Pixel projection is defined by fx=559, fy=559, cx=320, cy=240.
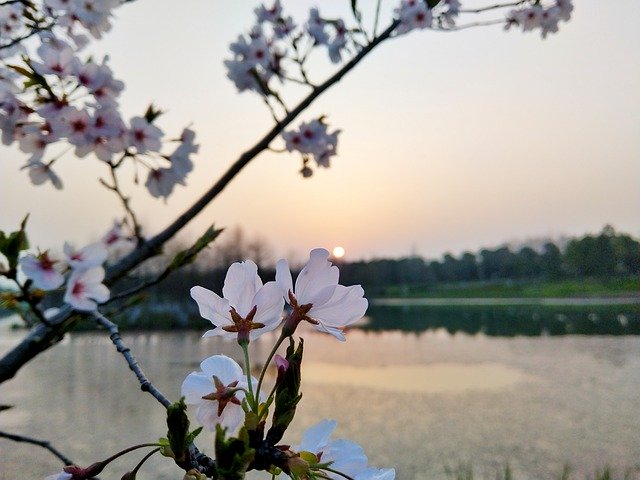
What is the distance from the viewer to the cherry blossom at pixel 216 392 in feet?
1.13

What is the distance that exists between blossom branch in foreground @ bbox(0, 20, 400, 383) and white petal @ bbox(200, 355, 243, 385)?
40 centimetres

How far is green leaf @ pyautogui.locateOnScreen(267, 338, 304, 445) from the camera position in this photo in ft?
0.97

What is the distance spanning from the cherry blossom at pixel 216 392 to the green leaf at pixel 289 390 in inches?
1.9

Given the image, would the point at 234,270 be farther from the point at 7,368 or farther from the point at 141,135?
the point at 141,135

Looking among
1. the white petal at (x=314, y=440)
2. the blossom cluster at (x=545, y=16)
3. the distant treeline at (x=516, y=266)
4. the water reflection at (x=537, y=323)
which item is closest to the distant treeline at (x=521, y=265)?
the distant treeline at (x=516, y=266)

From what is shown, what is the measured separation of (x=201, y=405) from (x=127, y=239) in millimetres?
1046

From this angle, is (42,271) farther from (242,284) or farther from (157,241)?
(242,284)

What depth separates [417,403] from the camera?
5703mm

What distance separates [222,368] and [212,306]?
0.04 meters

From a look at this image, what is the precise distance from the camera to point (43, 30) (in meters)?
0.99

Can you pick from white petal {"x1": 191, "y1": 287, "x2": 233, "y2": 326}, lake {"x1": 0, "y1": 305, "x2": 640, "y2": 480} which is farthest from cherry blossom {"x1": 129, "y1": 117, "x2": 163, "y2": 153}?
lake {"x1": 0, "y1": 305, "x2": 640, "y2": 480}

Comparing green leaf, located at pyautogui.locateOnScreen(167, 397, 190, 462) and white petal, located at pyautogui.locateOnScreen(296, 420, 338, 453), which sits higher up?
green leaf, located at pyautogui.locateOnScreen(167, 397, 190, 462)

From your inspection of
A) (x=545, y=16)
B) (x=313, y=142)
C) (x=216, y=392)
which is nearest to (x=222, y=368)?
(x=216, y=392)

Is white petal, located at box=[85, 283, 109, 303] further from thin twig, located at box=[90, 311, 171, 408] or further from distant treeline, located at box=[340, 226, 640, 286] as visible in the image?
distant treeline, located at box=[340, 226, 640, 286]
